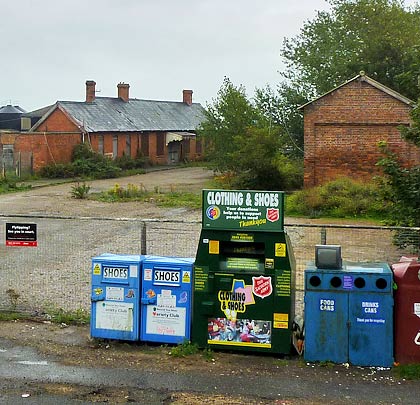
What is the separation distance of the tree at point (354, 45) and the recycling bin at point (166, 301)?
27842 mm

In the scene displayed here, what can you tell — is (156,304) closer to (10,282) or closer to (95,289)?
(95,289)

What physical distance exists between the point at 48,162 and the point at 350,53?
66.1 ft

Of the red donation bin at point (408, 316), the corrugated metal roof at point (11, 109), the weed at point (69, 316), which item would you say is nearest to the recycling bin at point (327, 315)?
the red donation bin at point (408, 316)

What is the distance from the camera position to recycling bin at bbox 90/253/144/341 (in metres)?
9.07

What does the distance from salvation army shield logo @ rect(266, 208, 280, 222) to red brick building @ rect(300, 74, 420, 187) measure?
19.7m

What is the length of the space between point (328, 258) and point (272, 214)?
2.86ft

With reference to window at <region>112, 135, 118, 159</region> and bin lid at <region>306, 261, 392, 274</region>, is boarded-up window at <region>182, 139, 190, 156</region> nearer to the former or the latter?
window at <region>112, 135, 118, 159</region>

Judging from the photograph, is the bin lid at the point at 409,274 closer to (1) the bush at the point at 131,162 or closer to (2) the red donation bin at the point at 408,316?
(2) the red donation bin at the point at 408,316

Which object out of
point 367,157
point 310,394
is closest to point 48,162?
point 367,157

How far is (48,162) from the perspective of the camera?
45.0 m

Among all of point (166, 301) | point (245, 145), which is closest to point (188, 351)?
point (166, 301)

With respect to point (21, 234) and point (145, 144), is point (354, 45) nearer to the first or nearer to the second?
point (145, 144)

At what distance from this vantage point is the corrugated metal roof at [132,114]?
49750 millimetres

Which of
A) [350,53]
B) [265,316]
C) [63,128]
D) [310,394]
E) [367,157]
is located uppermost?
[350,53]
